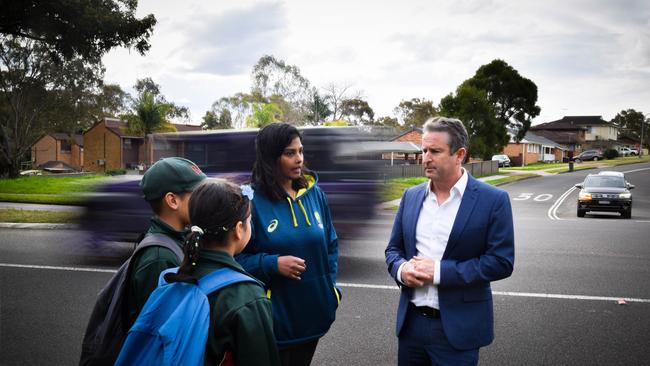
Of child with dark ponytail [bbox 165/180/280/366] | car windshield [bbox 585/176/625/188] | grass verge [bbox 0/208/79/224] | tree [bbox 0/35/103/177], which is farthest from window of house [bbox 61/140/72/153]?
child with dark ponytail [bbox 165/180/280/366]

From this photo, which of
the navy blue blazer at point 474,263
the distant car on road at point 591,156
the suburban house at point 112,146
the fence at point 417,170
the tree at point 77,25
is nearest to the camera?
the navy blue blazer at point 474,263

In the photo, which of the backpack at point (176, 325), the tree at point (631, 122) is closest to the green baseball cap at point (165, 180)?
the backpack at point (176, 325)

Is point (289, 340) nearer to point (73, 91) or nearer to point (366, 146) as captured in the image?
point (366, 146)

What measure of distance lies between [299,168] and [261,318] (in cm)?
135

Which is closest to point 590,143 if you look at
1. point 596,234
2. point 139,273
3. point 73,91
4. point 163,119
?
point 163,119

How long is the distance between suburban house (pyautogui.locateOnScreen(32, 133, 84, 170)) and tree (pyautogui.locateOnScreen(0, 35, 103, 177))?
2948cm

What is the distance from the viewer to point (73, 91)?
144 feet

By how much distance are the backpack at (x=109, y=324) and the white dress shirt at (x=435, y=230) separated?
4.63 feet

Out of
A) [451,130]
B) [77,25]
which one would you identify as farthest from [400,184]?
[451,130]

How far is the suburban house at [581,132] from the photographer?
9412 cm

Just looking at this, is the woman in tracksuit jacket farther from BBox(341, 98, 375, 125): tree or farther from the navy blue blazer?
BBox(341, 98, 375, 125): tree

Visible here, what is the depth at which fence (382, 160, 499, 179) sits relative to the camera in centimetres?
3421

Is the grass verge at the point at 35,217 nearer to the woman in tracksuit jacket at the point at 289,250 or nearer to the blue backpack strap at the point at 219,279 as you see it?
the woman in tracksuit jacket at the point at 289,250

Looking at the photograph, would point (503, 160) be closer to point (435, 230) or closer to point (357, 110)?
point (357, 110)
